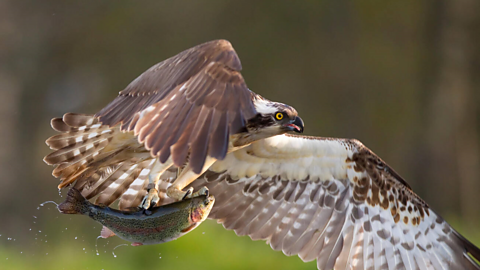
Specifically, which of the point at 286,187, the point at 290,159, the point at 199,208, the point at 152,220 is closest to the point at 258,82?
the point at 286,187

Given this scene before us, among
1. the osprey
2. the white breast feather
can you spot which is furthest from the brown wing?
the white breast feather

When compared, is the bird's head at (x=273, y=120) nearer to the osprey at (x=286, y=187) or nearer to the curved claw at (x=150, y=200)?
the osprey at (x=286, y=187)

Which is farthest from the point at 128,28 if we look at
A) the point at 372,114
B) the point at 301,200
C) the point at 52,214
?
the point at 301,200

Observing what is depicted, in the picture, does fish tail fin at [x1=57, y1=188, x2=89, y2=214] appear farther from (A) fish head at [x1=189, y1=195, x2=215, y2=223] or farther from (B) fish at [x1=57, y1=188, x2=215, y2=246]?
(A) fish head at [x1=189, y1=195, x2=215, y2=223]

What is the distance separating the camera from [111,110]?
3779 millimetres

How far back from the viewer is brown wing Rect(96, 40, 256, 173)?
2.94m

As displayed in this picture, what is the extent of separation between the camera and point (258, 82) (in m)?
9.08

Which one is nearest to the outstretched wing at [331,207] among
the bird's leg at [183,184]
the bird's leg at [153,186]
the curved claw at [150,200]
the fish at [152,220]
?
the bird's leg at [183,184]

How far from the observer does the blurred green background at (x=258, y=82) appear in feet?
27.4

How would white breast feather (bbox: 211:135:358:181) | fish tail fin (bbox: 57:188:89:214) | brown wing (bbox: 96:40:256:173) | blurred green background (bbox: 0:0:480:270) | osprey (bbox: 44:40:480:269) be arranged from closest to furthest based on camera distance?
brown wing (bbox: 96:40:256:173), fish tail fin (bbox: 57:188:89:214), osprey (bbox: 44:40:480:269), white breast feather (bbox: 211:135:358:181), blurred green background (bbox: 0:0:480:270)

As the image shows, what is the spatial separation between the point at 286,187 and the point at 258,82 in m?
4.19

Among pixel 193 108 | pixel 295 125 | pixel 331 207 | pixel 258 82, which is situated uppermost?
pixel 193 108

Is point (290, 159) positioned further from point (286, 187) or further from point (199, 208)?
point (199, 208)

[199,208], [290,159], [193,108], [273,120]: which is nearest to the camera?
Result: [193,108]
